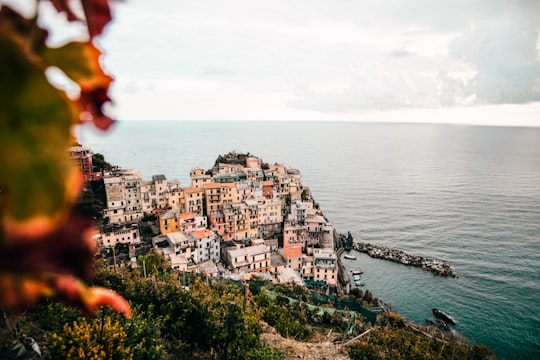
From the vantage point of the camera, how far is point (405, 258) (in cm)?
5462

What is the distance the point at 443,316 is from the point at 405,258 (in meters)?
15.4

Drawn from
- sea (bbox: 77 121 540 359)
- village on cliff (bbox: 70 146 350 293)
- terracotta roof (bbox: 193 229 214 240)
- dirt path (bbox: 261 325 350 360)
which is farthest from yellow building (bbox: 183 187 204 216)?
dirt path (bbox: 261 325 350 360)

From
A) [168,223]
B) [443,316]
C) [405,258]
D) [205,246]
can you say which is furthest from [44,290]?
[405,258]

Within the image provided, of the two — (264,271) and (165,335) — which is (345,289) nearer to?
(264,271)

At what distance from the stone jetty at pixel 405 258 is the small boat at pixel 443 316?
11.0 m

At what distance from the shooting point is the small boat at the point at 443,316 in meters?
39.0

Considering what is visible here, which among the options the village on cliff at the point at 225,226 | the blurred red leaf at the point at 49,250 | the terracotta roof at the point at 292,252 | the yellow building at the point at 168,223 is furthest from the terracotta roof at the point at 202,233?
the blurred red leaf at the point at 49,250

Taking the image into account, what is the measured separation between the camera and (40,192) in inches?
22.0

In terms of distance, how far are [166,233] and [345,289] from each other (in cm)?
2573

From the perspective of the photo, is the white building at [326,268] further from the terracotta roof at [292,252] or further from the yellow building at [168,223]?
the yellow building at [168,223]

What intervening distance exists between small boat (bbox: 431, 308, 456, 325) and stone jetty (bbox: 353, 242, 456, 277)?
10951mm

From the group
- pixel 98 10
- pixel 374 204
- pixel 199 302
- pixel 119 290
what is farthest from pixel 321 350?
pixel 374 204

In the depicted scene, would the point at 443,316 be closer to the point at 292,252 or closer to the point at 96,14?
the point at 292,252

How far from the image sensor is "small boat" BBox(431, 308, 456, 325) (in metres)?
39.0
